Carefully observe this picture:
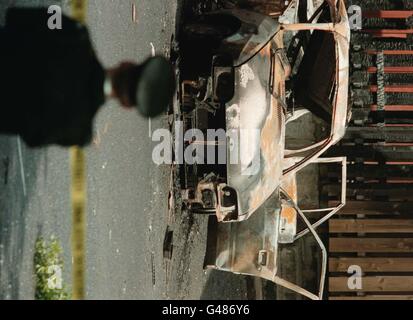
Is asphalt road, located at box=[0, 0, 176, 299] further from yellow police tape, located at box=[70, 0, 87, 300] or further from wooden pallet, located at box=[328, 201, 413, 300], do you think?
wooden pallet, located at box=[328, 201, 413, 300]

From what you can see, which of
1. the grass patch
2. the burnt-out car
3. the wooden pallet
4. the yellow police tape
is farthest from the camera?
the wooden pallet

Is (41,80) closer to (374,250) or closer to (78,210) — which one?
(78,210)

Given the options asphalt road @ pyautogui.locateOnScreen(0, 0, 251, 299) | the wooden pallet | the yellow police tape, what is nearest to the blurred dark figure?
asphalt road @ pyautogui.locateOnScreen(0, 0, 251, 299)

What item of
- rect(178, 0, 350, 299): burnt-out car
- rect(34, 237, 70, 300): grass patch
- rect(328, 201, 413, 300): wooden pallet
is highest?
rect(178, 0, 350, 299): burnt-out car

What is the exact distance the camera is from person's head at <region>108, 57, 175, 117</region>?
11.9 ft

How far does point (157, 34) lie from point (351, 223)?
3.85 meters

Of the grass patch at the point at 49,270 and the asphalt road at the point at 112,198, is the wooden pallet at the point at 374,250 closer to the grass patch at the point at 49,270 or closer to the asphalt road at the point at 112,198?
the asphalt road at the point at 112,198

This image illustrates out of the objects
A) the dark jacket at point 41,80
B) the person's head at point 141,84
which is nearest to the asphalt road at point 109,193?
the dark jacket at point 41,80

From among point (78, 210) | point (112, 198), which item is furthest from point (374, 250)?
point (78, 210)

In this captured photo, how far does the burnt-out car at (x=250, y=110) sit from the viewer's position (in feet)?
17.5

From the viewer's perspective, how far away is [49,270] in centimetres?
424

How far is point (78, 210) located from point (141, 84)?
4.52ft
